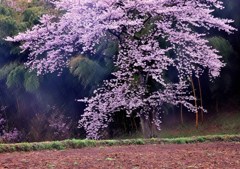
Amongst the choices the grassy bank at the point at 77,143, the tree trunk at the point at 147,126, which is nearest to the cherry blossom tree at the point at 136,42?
the tree trunk at the point at 147,126

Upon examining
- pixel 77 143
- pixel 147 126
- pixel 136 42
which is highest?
pixel 136 42

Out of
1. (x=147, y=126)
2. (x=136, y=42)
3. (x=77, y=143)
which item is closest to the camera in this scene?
(x=77, y=143)

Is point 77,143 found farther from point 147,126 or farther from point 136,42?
point 147,126

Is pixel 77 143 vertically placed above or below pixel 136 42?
below

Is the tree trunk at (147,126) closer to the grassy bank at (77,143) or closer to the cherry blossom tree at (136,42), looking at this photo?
the cherry blossom tree at (136,42)

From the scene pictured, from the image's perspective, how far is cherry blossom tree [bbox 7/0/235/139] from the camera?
34.7 ft

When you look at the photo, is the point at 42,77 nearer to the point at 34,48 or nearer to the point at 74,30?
the point at 34,48

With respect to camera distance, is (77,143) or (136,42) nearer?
(77,143)

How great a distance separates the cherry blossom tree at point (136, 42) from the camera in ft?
34.7

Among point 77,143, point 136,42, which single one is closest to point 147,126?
point 136,42

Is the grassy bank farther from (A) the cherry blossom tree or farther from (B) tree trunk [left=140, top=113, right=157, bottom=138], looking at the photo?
(B) tree trunk [left=140, top=113, right=157, bottom=138]

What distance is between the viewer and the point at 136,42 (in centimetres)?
1076

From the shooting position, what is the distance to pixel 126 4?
34.8 ft

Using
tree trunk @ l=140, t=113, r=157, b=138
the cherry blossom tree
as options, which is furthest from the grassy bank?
tree trunk @ l=140, t=113, r=157, b=138
